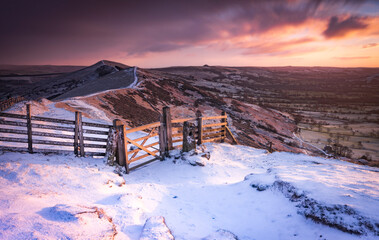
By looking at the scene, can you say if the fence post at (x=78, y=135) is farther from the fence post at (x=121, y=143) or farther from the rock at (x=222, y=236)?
the rock at (x=222, y=236)

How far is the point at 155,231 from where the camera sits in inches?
147

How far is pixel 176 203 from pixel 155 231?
186 centimetres

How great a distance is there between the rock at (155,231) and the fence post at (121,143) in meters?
3.73

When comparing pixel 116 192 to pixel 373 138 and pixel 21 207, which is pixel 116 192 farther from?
pixel 373 138

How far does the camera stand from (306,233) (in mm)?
3807

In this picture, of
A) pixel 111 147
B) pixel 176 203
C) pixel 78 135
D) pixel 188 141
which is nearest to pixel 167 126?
pixel 188 141

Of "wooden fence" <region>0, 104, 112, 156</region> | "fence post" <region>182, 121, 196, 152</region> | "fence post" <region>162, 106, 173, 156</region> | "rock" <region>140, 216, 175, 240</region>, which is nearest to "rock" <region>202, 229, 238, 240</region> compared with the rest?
"rock" <region>140, 216, 175, 240</region>

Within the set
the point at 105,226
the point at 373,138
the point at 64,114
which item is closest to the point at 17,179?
the point at 105,226

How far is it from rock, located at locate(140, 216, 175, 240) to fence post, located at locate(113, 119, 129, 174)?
3735mm

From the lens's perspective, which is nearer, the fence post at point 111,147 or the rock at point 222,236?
the rock at point 222,236

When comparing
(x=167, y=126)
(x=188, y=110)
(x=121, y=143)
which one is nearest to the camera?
(x=121, y=143)

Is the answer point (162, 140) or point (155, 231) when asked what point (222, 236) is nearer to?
point (155, 231)

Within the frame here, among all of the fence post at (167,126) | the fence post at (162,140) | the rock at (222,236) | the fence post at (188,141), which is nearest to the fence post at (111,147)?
the fence post at (162,140)

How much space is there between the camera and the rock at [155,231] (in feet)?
11.8
